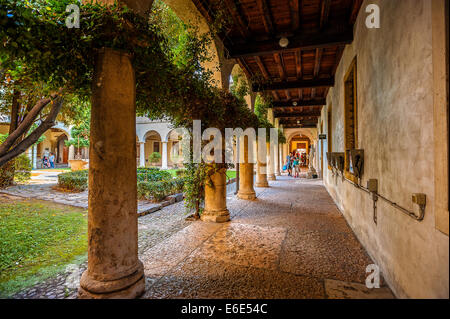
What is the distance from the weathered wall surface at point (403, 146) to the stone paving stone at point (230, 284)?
0.92 meters

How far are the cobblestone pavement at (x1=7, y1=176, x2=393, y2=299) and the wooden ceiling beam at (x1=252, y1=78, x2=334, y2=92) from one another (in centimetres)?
485

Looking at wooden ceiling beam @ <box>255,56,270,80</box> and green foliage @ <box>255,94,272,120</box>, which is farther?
green foliage @ <box>255,94,272,120</box>

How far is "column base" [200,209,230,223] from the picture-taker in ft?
16.2

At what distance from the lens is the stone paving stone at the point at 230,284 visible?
2367 mm

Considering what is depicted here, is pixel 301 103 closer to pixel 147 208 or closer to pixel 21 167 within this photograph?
pixel 147 208

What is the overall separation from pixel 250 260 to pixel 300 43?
459 centimetres

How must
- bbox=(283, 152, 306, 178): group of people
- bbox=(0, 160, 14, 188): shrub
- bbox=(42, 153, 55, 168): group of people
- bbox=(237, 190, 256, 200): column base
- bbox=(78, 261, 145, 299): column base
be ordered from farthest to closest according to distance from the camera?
bbox=(42, 153, 55, 168): group of people
bbox=(283, 152, 306, 178): group of people
bbox=(0, 160, 14, 188): shrub
bbox=(237, 190, 256, 200): column base
bbox=(78, 261, 145, 299): column base

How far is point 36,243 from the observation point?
148 inches

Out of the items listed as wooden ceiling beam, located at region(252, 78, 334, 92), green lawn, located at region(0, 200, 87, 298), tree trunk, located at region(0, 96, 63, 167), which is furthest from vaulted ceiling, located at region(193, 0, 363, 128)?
green lawn, located at region(0, 200, 87, 298)

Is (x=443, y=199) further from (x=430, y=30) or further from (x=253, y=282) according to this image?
(x=253, y=282)

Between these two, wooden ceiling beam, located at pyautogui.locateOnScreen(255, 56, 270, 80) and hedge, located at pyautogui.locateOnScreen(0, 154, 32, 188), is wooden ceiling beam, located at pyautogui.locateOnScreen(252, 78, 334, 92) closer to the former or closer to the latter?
wooden ceiling beam, located at pyautogui.locateOnScreen(255, 56, 270, 80)
